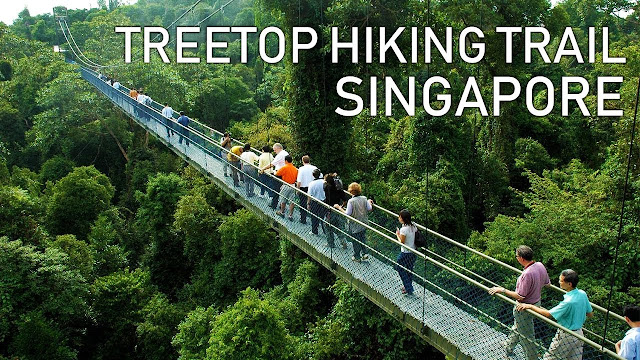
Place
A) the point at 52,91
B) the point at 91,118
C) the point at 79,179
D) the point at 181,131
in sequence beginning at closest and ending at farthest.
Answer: the point at 181,131 → the point at 79,179 → the point at 52,91 → the point at 91,118

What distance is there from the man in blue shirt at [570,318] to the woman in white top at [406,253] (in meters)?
1.61

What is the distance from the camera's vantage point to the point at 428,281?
5.15 metres

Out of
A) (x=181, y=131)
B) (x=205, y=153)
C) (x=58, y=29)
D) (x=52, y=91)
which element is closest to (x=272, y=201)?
(x=205, y=153)

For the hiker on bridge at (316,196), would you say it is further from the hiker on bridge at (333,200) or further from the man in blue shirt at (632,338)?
the man in blue shirt at (632,338)

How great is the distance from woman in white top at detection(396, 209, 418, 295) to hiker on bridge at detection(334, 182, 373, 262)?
65 cm

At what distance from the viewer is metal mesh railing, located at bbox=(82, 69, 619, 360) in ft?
13.7

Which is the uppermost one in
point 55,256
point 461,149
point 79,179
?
point 461,149

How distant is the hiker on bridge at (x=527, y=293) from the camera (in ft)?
13.0

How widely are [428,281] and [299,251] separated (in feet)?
27.0

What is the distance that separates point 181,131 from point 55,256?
422 cm

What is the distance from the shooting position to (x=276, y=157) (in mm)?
7863

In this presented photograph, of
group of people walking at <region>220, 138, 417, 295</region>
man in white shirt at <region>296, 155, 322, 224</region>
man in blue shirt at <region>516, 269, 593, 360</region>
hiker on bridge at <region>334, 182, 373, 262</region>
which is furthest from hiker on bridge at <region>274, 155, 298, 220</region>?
man in blue shirt at <region>516, 269, 593, 360</region>

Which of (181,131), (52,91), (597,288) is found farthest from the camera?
(52,91)

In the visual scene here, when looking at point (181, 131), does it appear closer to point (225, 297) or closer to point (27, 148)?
point (225, 297)
